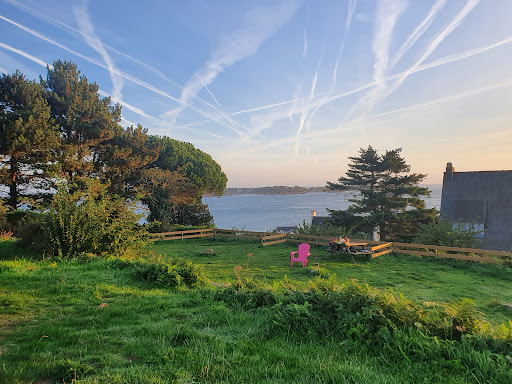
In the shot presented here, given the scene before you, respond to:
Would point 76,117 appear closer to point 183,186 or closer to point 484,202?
point 183,186

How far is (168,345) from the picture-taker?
2805mm

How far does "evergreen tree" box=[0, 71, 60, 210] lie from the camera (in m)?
16.6

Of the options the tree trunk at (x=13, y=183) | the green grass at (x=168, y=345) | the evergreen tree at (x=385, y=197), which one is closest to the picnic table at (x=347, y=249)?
the green grass at (x=168, y=345)

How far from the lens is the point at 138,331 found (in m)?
3.15

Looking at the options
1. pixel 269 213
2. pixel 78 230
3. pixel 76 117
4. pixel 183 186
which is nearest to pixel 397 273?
pixel 78 230

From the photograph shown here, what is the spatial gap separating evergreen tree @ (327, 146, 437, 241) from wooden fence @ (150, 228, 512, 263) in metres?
8.91

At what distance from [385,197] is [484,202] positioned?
7.25 m

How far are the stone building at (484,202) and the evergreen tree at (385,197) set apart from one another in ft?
7.33

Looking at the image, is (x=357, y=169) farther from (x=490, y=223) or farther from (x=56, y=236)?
(x=56, y=236)

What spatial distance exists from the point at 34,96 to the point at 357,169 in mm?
24663

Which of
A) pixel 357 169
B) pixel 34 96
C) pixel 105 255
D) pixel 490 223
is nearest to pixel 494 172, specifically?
pixel 490 223

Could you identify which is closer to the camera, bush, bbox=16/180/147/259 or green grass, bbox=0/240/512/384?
green grass, bbox=0/240/512/384

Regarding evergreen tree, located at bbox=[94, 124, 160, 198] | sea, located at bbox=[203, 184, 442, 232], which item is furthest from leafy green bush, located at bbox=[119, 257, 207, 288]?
evergreen tree, located at bbox=[94, 124, 160, 198]

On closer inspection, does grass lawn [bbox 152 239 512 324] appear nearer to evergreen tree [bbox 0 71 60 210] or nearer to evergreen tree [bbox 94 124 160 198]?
evergreen tree [bbox 94 124 160 198]
